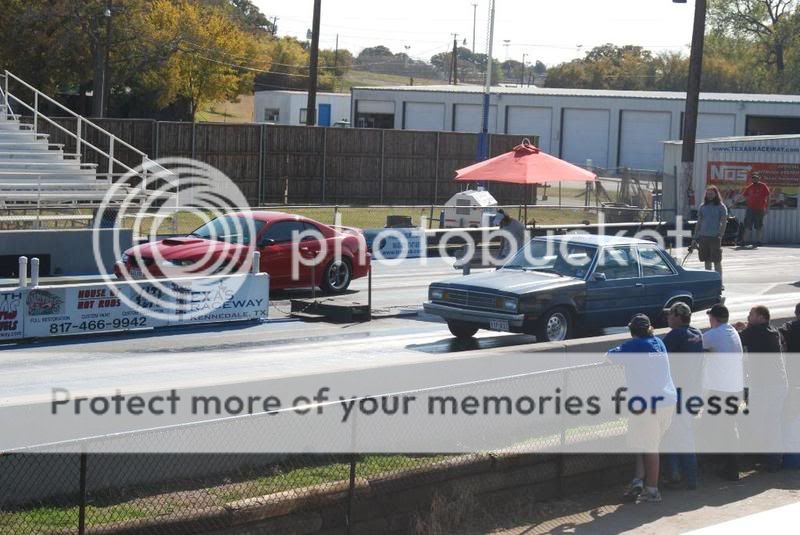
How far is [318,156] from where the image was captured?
4244cm

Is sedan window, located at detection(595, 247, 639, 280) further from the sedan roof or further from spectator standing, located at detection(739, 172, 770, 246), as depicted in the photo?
spectator standing, located at detection(739, 172, 770, 246)

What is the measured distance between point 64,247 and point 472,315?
1111cm

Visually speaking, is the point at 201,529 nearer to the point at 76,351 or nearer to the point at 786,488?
the point at 786,488

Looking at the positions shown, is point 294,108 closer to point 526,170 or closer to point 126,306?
point 526,170

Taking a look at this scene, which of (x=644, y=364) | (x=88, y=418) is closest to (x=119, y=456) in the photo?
(x=88, y=418)

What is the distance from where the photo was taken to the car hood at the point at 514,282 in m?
15.3

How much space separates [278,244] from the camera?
19438 millimetres

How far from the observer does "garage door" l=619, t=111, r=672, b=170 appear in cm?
6038

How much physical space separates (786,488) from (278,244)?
35.0 ft

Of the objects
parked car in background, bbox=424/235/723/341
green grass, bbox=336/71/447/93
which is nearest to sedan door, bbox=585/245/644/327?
parked car in background, bbox=424/235/723/341

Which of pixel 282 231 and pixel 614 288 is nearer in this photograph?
pixel 614 288

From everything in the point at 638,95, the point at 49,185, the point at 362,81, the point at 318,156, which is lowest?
the point at 49,185

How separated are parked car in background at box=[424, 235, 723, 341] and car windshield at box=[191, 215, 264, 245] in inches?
170

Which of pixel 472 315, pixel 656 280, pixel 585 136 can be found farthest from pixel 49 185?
pixel 585 136
